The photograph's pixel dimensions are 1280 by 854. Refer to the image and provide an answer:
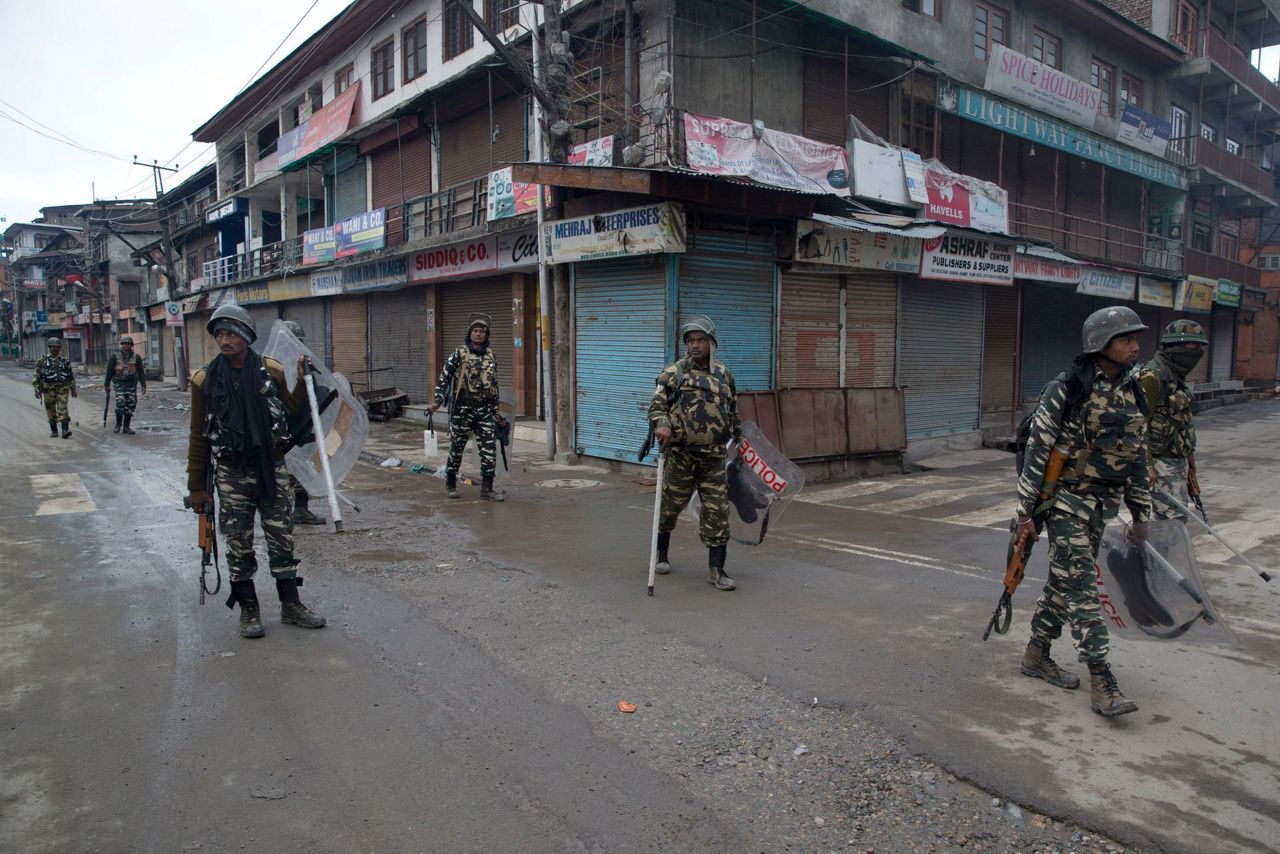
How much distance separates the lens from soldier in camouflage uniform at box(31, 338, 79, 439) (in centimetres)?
1479

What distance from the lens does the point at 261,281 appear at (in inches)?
1112

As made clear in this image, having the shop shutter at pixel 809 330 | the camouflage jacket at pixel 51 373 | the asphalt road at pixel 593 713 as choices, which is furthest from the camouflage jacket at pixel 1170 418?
the camouflage jacket at pixel 51 373

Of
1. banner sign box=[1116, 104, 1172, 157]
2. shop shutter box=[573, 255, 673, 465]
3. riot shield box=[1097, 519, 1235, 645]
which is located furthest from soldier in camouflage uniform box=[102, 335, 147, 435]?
banner sign box=[1116, 104, 1172, 157]

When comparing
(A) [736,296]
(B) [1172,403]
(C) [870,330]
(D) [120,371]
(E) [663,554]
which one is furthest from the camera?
(D) [120,371]

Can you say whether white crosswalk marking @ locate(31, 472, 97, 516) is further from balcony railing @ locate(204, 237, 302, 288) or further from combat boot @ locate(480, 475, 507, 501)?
balcony railing @ locate(204, 237, 302, 288)

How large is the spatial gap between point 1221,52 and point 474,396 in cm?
2628

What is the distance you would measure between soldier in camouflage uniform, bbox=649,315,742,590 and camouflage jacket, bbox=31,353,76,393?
44.1 ft

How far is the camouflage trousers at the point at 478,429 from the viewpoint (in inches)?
368

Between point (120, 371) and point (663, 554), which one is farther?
point (120, 371)

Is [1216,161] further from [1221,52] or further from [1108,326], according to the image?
[1108,326]

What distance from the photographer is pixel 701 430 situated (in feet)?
19.6

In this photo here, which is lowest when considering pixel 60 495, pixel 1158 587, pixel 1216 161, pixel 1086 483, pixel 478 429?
pixel 60 495

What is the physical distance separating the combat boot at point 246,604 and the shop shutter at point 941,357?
1171 cm

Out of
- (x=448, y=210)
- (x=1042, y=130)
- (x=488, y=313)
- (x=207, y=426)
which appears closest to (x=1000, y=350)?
(x=1042, y=130)
